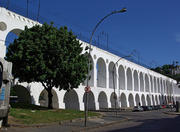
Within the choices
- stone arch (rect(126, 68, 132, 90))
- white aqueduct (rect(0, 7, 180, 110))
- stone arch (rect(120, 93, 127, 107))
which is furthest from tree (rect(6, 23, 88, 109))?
stone arch (rect(126, 68, 132, 90))

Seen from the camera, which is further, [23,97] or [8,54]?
[23,97]

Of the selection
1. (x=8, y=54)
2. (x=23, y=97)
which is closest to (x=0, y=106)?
(x=8, y=54)

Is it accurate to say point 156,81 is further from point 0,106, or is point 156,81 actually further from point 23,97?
point 0,106

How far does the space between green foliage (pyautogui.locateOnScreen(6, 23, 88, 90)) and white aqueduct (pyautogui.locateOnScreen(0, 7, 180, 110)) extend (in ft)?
15.2

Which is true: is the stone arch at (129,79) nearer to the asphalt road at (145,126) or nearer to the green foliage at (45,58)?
the asphalt road at (145,126)

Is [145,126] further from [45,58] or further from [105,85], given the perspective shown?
[105,85]

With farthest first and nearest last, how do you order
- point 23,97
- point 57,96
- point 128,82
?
1. point 128,82
2. point 57,96
3. point 23,97

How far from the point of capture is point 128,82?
165 ft

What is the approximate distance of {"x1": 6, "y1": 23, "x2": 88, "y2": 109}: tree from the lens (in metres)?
16.7

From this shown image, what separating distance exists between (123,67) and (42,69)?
104 ft

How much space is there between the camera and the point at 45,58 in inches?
687

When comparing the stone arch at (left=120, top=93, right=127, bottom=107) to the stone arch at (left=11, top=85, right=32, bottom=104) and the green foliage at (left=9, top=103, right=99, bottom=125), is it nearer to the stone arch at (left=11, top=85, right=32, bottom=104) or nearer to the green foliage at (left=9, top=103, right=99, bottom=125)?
the stone arch at (left=11, top=85, right=32, bottom=104)

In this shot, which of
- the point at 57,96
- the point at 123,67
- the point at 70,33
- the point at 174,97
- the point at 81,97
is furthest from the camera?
the point at 174,97

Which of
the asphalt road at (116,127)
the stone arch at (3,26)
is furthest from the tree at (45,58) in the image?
the stone arch at (3,26)
